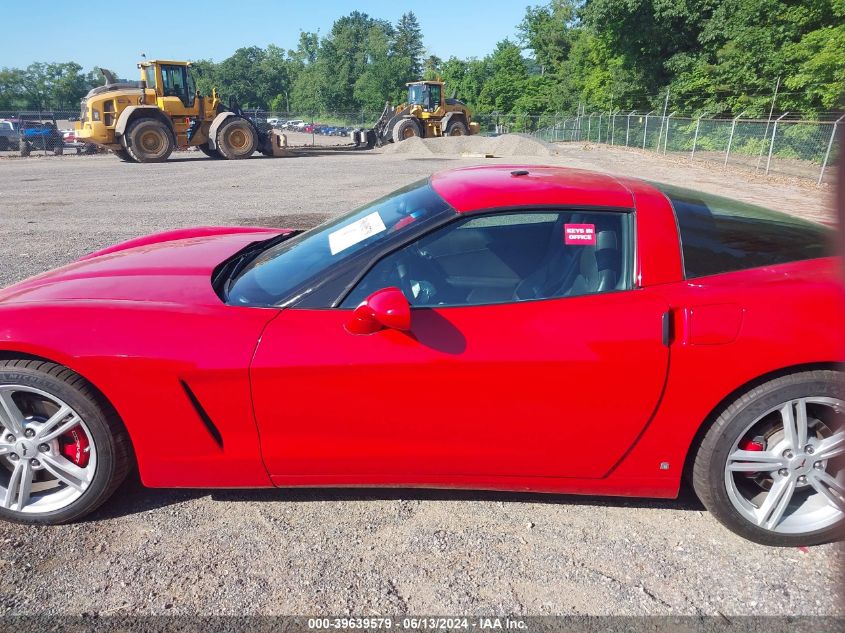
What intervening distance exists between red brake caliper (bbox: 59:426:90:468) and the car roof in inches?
69.1

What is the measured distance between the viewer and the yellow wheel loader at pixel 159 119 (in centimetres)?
2103

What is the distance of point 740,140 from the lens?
19938 millimetres

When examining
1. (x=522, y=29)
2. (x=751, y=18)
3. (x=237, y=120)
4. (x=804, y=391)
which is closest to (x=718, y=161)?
(x=751, y=18)

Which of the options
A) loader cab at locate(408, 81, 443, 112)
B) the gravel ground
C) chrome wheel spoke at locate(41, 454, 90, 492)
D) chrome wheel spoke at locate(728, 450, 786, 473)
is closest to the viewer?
the gravel ground

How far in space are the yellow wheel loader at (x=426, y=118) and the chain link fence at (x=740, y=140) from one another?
875cm

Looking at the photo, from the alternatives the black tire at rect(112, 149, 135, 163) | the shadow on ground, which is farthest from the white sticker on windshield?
the black tire at rect(112, 149, 135, 163)

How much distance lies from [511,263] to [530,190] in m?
0.32

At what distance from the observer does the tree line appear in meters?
25.5

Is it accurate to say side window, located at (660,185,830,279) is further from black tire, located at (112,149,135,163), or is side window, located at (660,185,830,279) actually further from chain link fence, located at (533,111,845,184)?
black tire, located at (112,149,135,163)

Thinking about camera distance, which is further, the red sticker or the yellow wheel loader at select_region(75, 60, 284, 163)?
the yellow wheel loader at select_region(75, 60, 284, 163)

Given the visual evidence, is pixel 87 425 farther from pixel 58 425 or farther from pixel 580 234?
pixel 580 234

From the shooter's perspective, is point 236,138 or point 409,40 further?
point 409,40

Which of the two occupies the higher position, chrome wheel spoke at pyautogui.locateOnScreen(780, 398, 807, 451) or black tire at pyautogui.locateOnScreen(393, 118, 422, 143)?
black tire at pyautogui.locateOnScreen(393, 118, 422, 143)

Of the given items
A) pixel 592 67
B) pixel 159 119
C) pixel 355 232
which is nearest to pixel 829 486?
pixel 355 232
